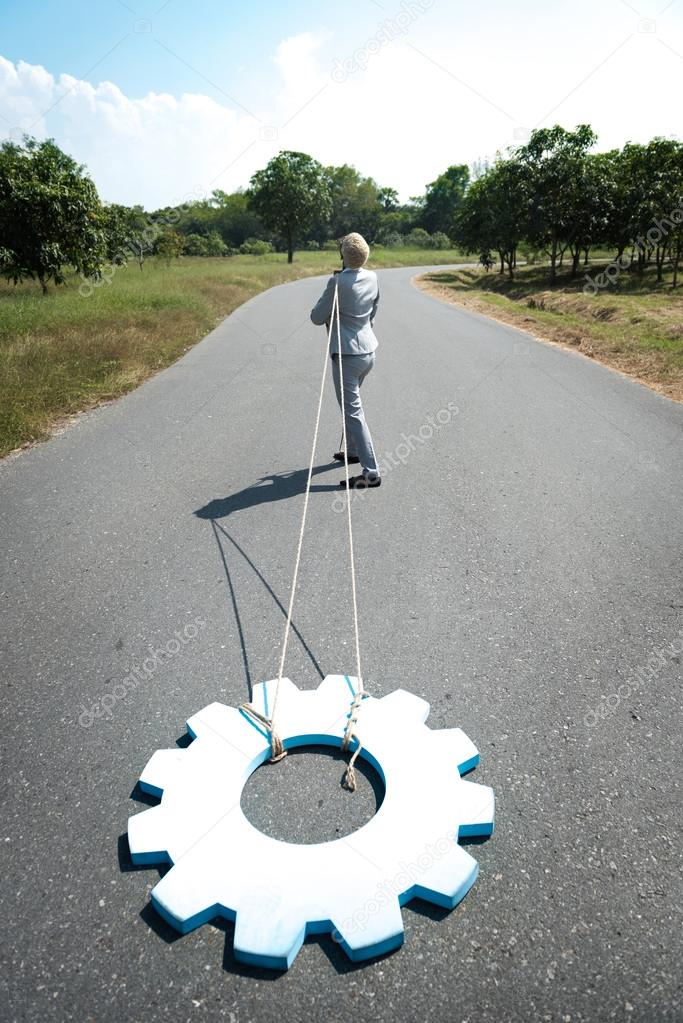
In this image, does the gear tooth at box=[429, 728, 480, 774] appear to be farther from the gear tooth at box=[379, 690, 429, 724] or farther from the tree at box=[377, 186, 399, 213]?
the tree at box=[377, 186, 399, 213]

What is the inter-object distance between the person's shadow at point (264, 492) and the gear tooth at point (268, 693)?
213 cm

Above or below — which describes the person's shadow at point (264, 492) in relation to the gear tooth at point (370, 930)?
above

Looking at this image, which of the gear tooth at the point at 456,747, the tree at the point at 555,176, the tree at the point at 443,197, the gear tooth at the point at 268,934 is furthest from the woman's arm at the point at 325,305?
the tree at the point at 443,197

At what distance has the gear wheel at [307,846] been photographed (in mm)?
1857

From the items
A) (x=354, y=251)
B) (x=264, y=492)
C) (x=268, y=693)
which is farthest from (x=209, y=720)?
(x=354, y=251)

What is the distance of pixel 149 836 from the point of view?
2111mm

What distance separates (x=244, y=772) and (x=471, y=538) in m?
2.49

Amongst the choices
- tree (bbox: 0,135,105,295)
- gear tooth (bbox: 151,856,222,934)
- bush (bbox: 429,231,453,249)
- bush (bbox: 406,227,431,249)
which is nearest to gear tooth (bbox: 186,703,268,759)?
gear tooth (bbox: 151,856,222,934)

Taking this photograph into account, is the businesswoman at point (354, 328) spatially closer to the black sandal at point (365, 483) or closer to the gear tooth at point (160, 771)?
the black sandal at point (365, 483)

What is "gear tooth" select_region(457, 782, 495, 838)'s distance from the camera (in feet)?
7.06

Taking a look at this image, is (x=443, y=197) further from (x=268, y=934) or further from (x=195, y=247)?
(x=268, y=934)

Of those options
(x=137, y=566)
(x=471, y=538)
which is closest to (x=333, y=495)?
(x=471, y=538)

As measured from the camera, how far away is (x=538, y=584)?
148 inches

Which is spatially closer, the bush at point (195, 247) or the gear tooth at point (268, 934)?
the gear tooth at point (268, 934)
